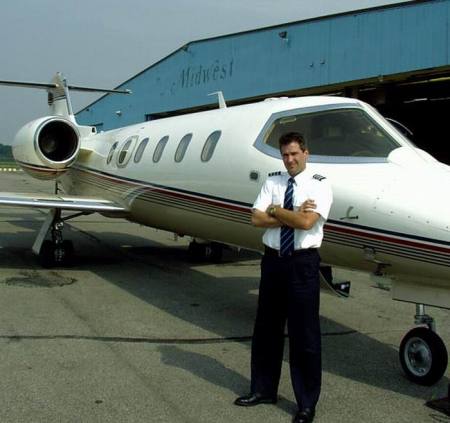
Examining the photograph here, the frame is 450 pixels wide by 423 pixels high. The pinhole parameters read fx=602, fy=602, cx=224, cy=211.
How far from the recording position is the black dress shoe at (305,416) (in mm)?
3908

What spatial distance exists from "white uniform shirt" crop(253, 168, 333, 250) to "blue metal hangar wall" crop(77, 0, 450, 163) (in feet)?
35.0

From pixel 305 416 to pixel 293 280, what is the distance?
883 mm

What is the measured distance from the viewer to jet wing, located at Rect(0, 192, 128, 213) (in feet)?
31.1

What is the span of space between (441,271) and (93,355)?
2980 millimetres

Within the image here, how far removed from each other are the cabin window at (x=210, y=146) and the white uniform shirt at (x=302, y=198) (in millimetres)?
2995

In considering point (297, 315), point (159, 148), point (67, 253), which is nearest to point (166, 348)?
point (297, 315)

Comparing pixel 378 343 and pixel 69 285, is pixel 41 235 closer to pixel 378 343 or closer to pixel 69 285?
pixel 69 285

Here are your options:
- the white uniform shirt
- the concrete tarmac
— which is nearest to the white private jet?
the concrete tarmac

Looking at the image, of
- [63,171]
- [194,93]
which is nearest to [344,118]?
[63,171]

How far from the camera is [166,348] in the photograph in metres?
5.57

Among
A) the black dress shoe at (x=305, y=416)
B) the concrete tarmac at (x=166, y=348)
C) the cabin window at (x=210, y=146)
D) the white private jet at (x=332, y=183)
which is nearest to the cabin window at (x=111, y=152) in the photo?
the white private jet at (x=332, y=183)

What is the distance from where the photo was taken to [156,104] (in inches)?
1089

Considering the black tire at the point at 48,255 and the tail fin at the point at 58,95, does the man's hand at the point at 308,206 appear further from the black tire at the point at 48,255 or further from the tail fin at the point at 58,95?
the tail fin at the point at 58,95

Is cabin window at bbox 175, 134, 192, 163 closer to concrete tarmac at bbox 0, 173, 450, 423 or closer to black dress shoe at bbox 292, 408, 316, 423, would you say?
concrete tarmac at bbox 0, 173, 450, 423
